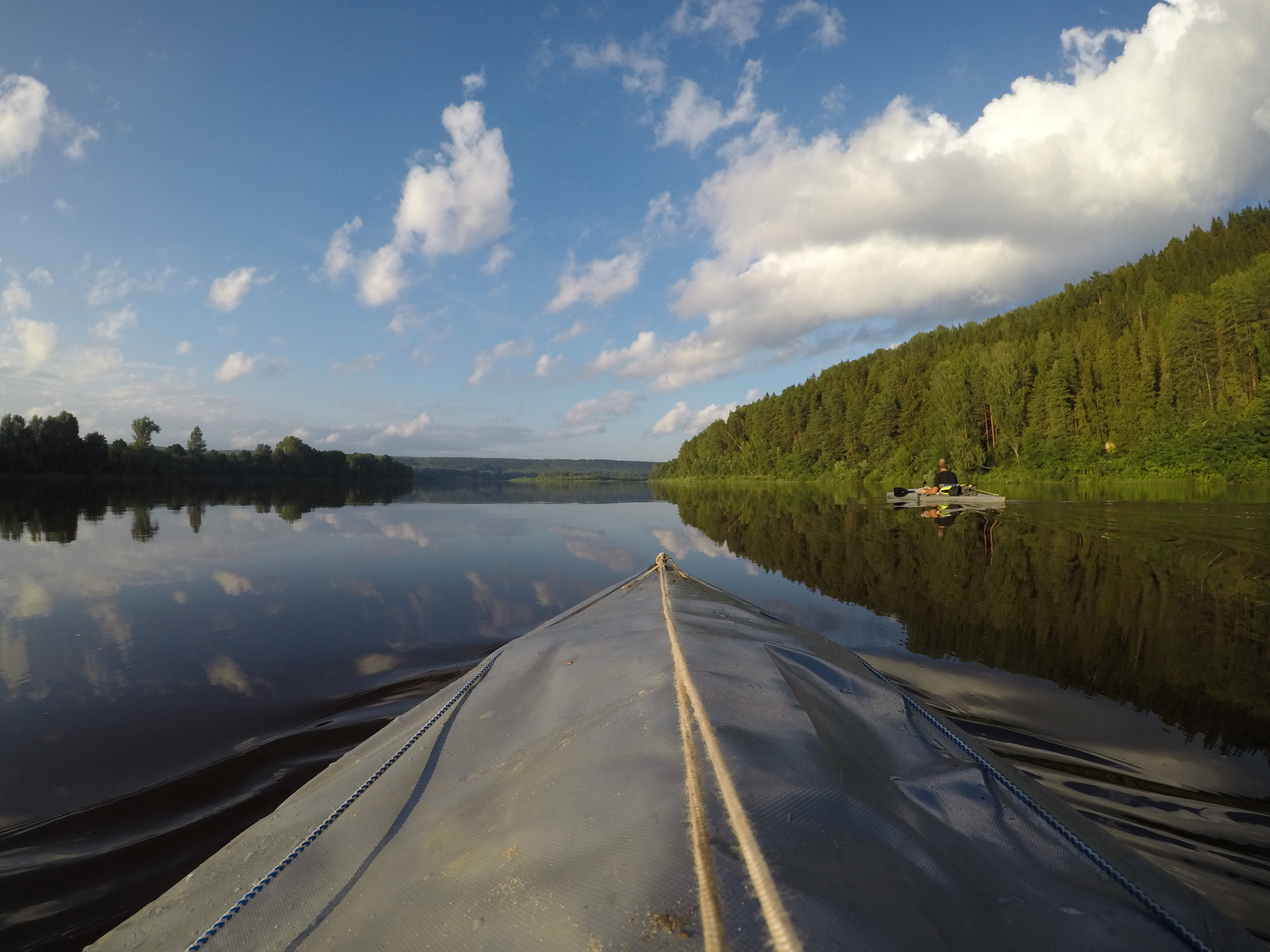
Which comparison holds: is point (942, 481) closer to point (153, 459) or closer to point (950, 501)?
point (950, 501)

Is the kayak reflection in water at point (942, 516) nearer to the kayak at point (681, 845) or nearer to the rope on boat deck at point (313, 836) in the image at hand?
the kayak at point (681, 845)

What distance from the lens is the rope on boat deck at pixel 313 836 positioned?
1.67m

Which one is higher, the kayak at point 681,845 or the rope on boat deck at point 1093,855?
the kayak at point 681,845

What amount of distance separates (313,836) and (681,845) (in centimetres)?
149

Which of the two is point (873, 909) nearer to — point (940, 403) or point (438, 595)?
point (438, 595)

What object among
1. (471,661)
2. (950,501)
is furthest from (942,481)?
(471,661)

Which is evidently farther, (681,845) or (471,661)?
(471,661)

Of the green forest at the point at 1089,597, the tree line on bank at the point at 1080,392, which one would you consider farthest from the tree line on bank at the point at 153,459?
the green forest at the point at 1089,597

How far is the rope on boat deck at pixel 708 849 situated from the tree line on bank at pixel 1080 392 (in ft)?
152

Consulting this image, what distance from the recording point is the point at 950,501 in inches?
880

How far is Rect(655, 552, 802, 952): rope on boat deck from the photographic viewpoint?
105cm

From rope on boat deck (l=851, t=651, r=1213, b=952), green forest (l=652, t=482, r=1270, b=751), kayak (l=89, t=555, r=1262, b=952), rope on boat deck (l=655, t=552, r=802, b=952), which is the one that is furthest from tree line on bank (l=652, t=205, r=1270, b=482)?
rope on boat deck (l=655, t=552, r=802, b=952)

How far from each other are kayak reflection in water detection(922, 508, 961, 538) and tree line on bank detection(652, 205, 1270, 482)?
2604 cm

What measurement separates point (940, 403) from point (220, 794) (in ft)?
200
